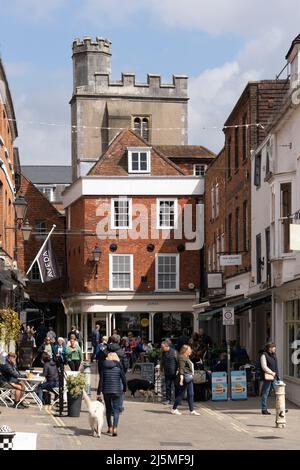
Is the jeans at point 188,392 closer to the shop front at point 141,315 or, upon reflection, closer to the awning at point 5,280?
the awning at point 5,280

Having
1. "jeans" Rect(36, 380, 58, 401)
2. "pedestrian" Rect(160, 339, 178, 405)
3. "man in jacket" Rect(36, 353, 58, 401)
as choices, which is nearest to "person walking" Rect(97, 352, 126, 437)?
"man in jacket" Rect(36, 353, 58, 401)

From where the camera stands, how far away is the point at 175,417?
23938mm

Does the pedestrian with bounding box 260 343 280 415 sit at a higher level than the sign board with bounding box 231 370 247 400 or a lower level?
higher

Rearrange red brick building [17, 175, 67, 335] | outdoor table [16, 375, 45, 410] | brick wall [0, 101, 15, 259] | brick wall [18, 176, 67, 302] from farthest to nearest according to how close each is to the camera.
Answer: brick wall [18, 176, 67, 302] → red brick building [17, 175, 67, 335] → brick wall [0, 101, 15, 259] → outdoor table [16, 375, 45, 410]

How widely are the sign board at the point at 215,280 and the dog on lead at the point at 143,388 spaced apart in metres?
16.0

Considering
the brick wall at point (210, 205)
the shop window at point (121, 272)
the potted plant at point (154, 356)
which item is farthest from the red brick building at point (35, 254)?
the potted plant at point (154, 356)

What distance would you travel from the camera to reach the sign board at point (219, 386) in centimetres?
2809

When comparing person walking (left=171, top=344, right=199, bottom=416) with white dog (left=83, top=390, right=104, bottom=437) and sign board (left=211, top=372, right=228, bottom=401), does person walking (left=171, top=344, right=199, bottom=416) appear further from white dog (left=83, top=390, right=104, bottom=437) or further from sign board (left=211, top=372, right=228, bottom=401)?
white dog (left=83, top=390, right=104, bottom=437)

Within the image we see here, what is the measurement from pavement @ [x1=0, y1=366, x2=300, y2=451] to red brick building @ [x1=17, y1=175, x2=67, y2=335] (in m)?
36.6

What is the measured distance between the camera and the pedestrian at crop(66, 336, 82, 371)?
32.0 meters

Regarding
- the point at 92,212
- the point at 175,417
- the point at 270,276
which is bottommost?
the point at 175,417

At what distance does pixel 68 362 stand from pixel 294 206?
Result: 9.05m

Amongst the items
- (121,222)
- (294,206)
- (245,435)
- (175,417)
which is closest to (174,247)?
(121,222)
